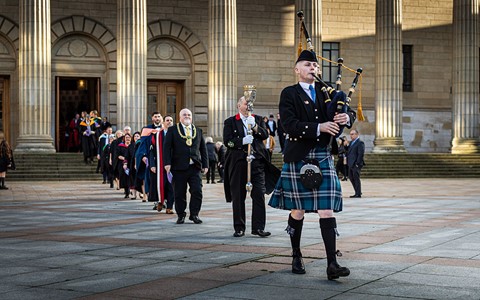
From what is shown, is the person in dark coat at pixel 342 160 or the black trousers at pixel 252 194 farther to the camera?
the person in dark coat at pixel 342 160

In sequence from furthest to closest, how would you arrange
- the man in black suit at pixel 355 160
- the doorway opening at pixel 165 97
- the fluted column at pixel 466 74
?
the doorway opening at pixel 165 97 → the fluted column at pixel 466 74 → the man in black suit at pixel 355 160

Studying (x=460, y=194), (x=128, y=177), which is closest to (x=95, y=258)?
(x=128, y=177)

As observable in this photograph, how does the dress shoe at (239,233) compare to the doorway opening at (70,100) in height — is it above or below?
below

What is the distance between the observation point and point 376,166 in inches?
1516

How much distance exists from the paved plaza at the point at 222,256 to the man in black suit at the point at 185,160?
0.57 m

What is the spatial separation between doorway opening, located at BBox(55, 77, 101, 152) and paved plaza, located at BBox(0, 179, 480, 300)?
23838mm

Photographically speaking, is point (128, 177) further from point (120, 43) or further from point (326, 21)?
point (326, 21)

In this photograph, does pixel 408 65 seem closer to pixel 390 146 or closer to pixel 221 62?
pixel 390 146

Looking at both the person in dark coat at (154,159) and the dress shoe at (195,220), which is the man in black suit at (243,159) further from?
the person in dark coat at (154,159)

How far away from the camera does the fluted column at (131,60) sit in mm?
35906

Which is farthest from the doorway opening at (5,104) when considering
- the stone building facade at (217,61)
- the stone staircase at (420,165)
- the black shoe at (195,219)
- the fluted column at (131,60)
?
the black shoe at (195,219)

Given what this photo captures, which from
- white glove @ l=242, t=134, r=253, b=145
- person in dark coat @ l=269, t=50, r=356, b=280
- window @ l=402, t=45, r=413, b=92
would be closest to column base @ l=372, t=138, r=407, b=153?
window @ l=402, t=45, r=413, b=92

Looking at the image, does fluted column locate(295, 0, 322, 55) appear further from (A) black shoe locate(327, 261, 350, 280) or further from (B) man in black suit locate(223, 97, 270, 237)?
(A) black shoe locate(327, 261, 350, 280)

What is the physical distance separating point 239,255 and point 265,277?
5.73ft
